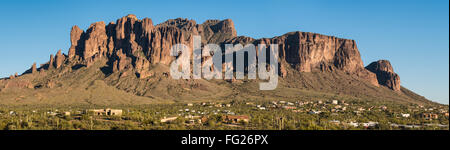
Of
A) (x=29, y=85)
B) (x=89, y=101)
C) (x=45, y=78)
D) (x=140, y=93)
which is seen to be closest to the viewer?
(x=89, y=101)

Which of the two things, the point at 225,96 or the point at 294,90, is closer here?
the point at 225,96

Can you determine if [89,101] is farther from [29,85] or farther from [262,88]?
[262,88]

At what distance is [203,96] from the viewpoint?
596 feet

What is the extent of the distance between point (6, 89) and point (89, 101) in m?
37.0

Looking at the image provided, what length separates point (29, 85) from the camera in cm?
16462
